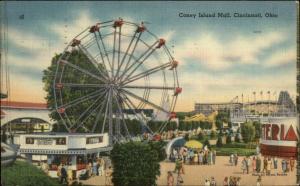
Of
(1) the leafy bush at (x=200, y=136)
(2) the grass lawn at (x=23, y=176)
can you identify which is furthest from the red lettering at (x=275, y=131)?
(2) the grass lawn at (x=23, y=176)

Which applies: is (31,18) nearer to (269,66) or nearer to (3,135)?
(3,135)

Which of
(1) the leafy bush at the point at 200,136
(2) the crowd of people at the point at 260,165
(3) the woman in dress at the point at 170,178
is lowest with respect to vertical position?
Result: (3) the woman in dress at the point at 170,178

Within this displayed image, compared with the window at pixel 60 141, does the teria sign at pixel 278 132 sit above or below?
above

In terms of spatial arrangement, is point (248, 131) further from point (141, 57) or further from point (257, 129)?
point (141, 57)

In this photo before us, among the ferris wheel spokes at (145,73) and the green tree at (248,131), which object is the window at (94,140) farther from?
the green tree at (248,131)

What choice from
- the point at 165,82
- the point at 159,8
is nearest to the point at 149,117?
the point at 165,82

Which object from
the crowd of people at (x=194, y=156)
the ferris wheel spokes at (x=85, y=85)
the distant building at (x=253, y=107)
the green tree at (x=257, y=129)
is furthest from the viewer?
the ferris wheel spokes at (x=85, y=85)

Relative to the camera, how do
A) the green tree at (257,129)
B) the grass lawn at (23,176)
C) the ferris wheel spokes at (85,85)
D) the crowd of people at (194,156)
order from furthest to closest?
the ferris wheel spokes at (85,85), the grass lawn at (23,176), the crowd of people at (194,156), the green tree at (257,129)

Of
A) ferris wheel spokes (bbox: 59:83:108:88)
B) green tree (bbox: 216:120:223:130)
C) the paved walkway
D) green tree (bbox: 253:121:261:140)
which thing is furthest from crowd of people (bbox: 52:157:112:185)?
green tree (bbox: 253:121:261:140)
